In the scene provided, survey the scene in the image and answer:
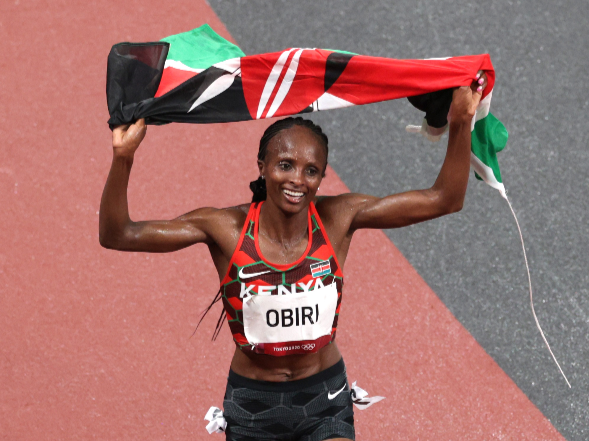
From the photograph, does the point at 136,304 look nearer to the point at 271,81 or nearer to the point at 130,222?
the point at 130,222

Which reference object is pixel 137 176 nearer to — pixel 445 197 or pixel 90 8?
pixel 90 8

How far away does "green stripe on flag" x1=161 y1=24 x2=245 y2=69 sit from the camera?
2546 millimetres

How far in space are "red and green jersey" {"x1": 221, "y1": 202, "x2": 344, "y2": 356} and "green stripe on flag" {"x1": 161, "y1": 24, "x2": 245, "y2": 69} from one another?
0.49 meters

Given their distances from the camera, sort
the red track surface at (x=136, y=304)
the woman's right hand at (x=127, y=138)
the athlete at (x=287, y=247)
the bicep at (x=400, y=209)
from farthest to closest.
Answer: the red track surface at (x=136, y=304) → the bicep at (x=400, y=209) → the athlete at (x=287, y=247) → the woman's right hand at (x=127, y=138)

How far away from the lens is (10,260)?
386 cm

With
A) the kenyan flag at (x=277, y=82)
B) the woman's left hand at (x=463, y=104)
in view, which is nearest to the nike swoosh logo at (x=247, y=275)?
the kenyan flag at (x=277, y=82)

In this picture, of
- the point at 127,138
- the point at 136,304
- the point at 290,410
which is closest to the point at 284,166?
the point at 127,138

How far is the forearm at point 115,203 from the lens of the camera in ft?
7.43

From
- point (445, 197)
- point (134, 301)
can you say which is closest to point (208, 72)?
point (445, 197)

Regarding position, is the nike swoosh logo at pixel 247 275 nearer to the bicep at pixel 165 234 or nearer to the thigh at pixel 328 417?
the bicep at pixel 165 234

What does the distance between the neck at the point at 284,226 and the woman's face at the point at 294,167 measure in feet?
0.19

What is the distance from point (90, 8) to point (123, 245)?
248 centimetres

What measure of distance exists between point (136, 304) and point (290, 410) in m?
1.44

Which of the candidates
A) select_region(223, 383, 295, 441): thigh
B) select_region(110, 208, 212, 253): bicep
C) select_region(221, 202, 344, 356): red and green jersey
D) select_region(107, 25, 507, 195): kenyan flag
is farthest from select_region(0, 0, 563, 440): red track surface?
select_region(107, 25, 507, 195): kenyan flag
